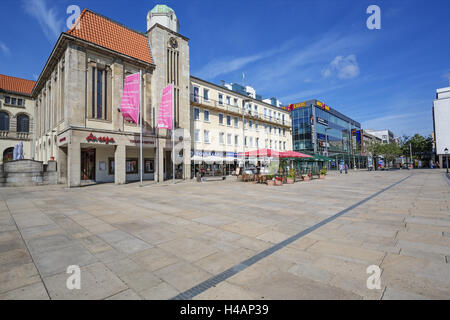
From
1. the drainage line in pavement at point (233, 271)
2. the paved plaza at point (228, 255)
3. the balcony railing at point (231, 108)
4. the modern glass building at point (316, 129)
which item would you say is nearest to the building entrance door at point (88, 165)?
the balcony railing at point (231, 108)

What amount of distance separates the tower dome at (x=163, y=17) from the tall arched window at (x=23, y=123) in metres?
25.3

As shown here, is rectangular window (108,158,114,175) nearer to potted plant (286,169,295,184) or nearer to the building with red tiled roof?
the building with red tiled roof

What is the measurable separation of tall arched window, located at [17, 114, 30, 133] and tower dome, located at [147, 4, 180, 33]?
2527 cm

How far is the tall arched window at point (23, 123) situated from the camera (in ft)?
113

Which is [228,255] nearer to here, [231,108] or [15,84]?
[231,108]

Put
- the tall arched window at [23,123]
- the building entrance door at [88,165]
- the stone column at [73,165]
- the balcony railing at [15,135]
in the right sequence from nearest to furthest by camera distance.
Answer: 1. the stone column at [73,165]
2. the building entrance door at [88,165]
3. the balcony railing at [15,135]
4. the tall arched window at [23,123]

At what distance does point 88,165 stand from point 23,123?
71.1 feet

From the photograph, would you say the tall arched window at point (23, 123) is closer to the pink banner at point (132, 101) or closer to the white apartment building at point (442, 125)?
the pink banner at point (132, 101)

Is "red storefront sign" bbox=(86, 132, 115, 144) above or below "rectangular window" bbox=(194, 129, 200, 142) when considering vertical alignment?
below

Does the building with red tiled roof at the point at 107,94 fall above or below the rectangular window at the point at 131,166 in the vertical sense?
above

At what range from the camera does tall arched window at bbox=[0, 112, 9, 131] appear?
1299 inches

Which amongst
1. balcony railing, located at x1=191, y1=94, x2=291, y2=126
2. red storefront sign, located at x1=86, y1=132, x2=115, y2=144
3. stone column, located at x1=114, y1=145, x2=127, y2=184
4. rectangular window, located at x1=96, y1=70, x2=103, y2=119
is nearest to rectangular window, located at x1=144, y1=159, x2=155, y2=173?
stone column, located at x1=114, y1=145, x2=127, y2=184
